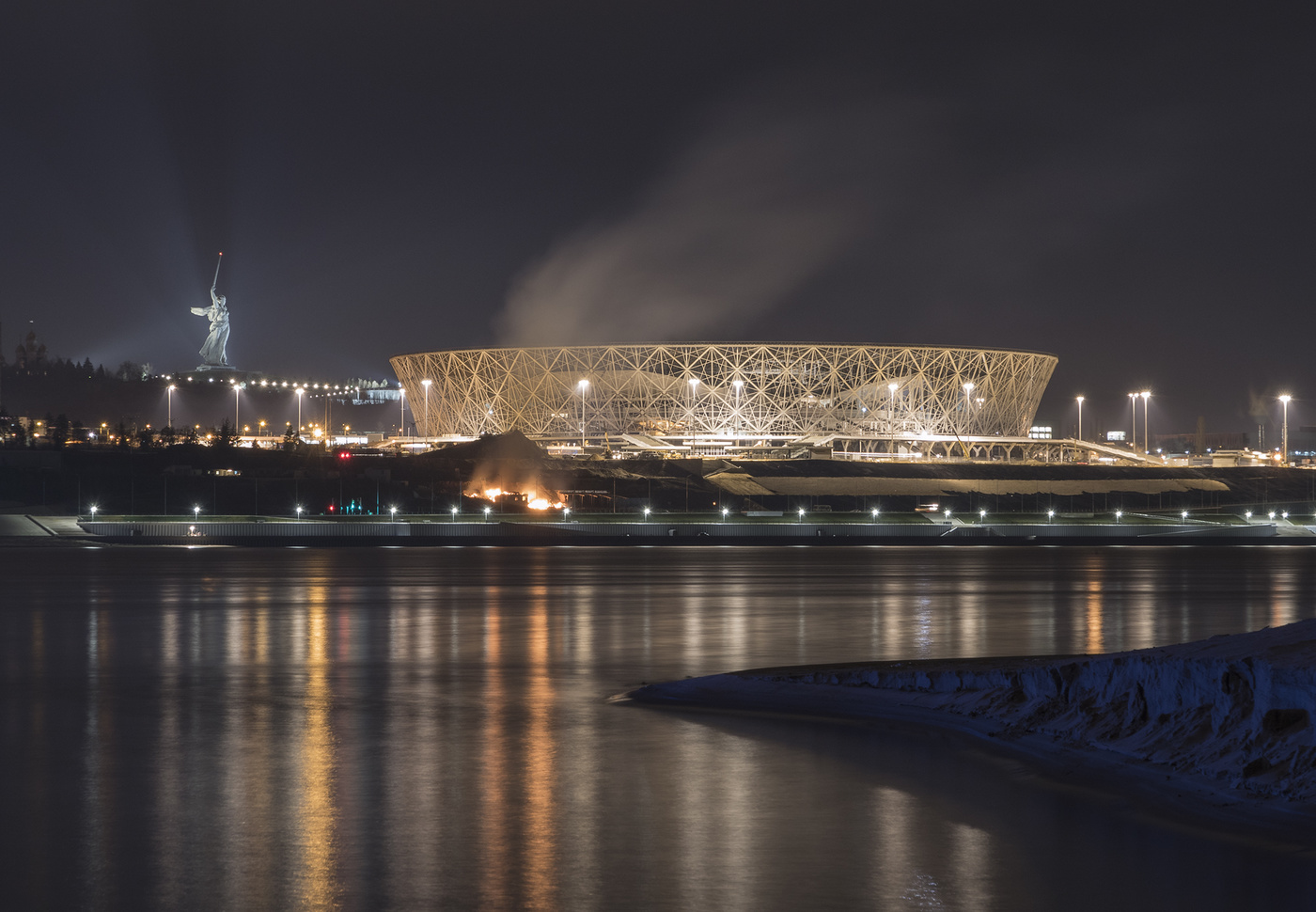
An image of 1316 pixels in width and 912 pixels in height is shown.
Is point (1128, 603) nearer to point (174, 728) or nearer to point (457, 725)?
point (457, 725)

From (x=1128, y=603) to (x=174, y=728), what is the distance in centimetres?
1486

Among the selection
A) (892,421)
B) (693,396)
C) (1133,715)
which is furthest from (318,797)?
(892,421)

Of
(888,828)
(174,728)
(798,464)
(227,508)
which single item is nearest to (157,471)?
(227,508)

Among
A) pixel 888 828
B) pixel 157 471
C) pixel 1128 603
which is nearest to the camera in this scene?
pixel 888 828

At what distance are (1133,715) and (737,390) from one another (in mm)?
84528

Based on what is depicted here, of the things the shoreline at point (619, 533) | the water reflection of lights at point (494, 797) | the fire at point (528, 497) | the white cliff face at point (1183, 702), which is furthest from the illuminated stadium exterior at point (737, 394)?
the white cliff face at point (1183, 702)

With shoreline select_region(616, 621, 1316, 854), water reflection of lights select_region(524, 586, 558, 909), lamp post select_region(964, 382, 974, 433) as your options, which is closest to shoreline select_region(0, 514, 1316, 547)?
water reflection of lights select_region(524, 586, 558, 909)

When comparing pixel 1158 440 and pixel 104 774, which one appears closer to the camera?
pixel 104 774

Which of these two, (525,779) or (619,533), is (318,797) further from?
(619,533)

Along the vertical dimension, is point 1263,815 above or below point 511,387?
below

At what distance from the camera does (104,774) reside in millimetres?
7559

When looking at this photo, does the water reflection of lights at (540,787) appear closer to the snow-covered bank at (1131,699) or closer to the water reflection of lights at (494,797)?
the water reflection of lights at (494,797)

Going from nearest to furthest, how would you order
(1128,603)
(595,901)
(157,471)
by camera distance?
(595,901), (1128,603), (157,471)

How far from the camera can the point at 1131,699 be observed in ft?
26.5
